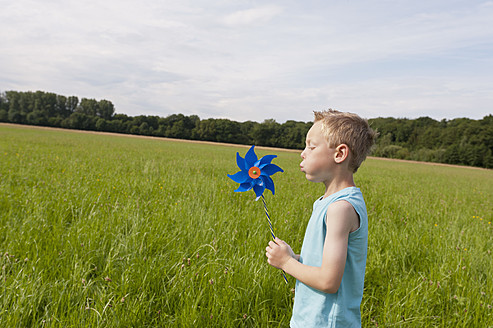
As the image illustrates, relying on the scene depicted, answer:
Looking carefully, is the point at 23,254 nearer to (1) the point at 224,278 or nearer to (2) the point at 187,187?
(1) the point at 224,278

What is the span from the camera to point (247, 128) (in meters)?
76.7

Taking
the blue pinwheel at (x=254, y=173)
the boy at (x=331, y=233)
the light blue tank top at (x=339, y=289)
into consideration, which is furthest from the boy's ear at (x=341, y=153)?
the blue pinwheel at (x=254, y=173)

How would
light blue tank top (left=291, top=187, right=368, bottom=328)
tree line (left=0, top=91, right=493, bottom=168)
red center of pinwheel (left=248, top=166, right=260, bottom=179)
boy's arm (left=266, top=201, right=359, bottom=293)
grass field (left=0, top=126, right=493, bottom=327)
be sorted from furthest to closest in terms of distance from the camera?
tree line (left=0, top=91, right=493, bottom=168) → grass field (left=0, top=126, right=493, bottom=327) → red center of pinwheel (left=248, top=166, right=260, bottom=179) → light blue tank top (left=291, top=187, right=368, bottom=328) → boy's arm (left=266, top=201, right=359, bottom=293)

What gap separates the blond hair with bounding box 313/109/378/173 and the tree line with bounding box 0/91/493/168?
53.9 metres

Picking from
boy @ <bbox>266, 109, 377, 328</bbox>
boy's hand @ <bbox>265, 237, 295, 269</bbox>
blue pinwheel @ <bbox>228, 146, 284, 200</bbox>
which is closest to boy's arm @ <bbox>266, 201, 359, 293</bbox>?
boy @ <bbox>266, 109, 377, 328</bbox>

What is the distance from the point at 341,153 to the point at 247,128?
75989mm

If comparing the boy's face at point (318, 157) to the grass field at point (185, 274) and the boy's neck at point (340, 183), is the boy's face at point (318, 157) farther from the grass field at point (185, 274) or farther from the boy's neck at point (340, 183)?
the grass field at point (185, 274)

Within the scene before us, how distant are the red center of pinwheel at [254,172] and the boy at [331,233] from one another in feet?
0.83

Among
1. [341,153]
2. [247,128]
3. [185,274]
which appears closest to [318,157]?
[341,153]

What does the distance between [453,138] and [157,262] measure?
3527 inches

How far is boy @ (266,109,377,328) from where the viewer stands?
1.21 m

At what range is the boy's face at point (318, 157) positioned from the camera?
51.1 inches

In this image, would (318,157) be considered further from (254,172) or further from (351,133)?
(254,172)

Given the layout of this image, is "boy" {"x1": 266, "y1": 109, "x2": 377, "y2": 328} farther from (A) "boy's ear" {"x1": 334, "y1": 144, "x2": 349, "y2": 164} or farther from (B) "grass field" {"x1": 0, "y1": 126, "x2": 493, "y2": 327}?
(B) "grass field" {"x1": 0, "y1": 126, "x2": 493, "y2": 327}
